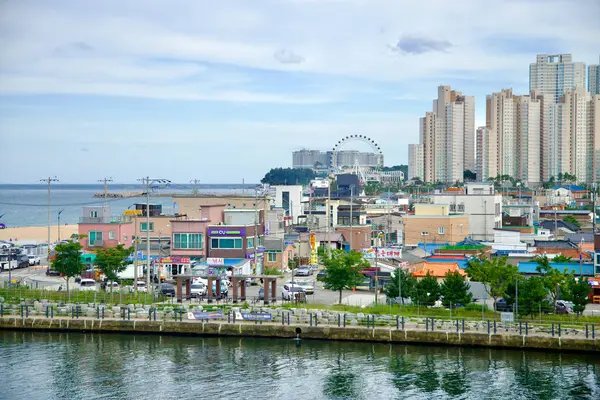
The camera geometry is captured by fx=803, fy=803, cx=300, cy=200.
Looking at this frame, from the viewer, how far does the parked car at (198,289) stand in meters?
31.0

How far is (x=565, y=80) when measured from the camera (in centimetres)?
18638

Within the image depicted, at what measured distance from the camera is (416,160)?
536 ft

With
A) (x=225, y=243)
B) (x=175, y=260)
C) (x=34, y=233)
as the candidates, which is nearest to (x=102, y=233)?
(x=175, y=260)

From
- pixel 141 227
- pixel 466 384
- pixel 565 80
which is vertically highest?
pixel 565 80

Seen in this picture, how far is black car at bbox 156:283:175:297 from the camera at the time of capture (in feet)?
101

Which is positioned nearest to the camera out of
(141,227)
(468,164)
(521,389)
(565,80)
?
(521,389)

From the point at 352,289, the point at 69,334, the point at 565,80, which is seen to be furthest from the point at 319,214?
the point at 565,80

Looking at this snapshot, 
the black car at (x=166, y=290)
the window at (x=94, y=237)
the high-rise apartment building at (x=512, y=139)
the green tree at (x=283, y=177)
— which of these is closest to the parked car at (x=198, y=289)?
the black car at (x=166, y=290)

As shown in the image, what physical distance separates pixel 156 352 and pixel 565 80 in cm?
17787

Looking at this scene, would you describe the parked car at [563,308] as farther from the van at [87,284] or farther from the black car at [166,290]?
the van at [87,284]

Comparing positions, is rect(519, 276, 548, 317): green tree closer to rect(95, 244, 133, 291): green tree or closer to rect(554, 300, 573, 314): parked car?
rect(554, 300, 573, 314): parked car

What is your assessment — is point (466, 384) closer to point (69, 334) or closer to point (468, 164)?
point (69, 334)

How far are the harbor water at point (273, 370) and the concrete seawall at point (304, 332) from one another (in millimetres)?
279

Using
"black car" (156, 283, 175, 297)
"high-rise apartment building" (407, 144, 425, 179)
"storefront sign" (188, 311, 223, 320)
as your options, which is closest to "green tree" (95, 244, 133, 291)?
"black car" (156, 283, 175, 297)
